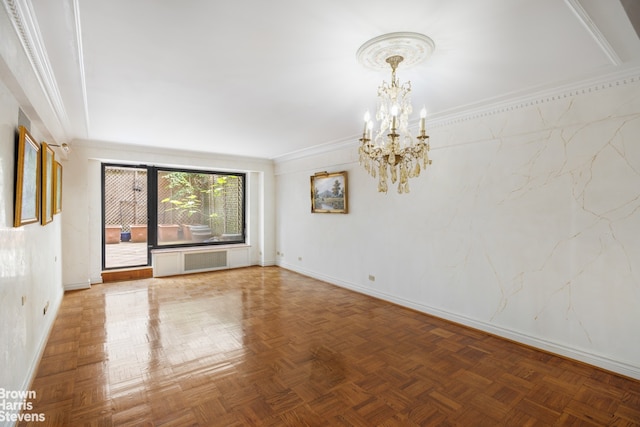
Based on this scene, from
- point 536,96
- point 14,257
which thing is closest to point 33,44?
point 14,257

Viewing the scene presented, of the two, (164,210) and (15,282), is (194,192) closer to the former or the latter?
(164,210)

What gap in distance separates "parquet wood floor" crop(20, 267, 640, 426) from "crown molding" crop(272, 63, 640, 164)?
248 centimetres

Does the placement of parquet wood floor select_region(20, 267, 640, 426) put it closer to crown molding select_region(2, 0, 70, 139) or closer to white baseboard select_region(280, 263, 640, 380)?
white baseboard select_region(280, 263, 640, 380)

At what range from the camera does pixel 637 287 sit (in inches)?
99.1

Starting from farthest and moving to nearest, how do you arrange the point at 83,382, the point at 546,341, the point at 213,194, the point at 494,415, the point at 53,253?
the point at 213,194 → the point at 53,253 → the point at 546,341 → the point at 83,382 → the point at 494,415

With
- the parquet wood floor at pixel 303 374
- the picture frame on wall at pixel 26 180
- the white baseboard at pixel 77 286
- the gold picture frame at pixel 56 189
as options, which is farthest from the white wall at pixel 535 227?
the white baseboard at pixel 77 286

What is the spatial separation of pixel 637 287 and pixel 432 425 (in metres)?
2.10

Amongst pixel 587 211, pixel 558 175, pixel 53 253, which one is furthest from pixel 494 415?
pixel 53 253

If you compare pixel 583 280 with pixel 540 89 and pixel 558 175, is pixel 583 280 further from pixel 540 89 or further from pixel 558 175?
pixel 540 89

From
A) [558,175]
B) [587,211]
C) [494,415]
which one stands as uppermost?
[558,175]

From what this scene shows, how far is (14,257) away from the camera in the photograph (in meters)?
2.09

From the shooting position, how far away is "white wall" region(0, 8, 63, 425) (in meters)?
1.80

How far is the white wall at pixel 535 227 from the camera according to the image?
259 cm

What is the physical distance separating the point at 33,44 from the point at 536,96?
417 centimetres
